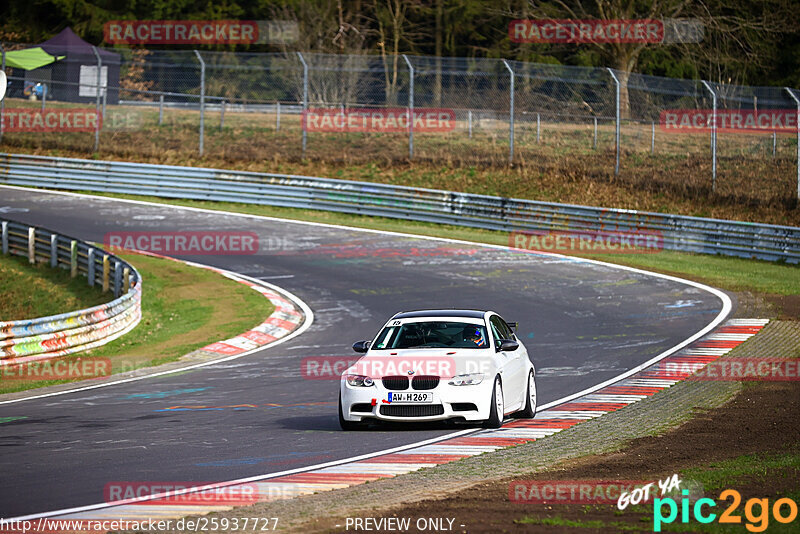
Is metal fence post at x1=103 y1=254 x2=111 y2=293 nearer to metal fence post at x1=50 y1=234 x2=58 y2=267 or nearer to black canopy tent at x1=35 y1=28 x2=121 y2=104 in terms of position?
metal fence post at x1=50 y1=234 x2=58 y2=267

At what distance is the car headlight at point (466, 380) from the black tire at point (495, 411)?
0.71ft

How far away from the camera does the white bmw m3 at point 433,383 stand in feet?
35.6

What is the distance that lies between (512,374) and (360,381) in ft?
5.93

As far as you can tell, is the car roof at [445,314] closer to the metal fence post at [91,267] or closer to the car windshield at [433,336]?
the car windshield at [433,336]

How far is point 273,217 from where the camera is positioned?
32.6 meters

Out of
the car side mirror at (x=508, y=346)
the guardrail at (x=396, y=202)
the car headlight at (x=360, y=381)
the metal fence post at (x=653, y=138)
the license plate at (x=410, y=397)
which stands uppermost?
the metal fence post at (x=653, y=138)

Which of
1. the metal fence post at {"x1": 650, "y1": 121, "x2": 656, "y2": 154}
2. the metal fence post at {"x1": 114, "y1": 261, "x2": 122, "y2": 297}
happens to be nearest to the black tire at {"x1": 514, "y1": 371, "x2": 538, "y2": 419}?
the metal fence post at {"x1": 114, "y1": 261, "x2": 122, "y2": 297}

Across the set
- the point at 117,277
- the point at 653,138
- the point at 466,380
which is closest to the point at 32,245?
the point at 117,277

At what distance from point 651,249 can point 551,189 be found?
667 centimetres

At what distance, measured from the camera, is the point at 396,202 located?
106ft

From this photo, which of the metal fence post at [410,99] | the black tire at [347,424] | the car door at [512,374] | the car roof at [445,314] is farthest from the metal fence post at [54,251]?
the black tire at [347,424]

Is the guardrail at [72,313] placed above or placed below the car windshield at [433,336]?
below

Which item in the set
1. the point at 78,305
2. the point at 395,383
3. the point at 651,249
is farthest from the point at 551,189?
the point at 395,383

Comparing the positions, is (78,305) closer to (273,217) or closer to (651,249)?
(273,217)
